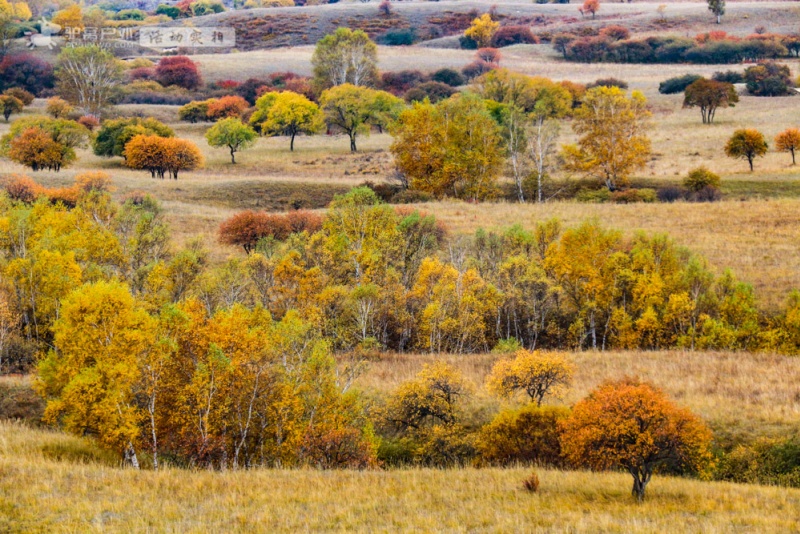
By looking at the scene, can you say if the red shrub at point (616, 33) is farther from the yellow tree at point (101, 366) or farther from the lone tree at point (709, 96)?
the yellow tree at point (101, 366)

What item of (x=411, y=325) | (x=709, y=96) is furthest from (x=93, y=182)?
(x=709, y=96)

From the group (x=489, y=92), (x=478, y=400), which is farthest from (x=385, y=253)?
(x=489, y=92)

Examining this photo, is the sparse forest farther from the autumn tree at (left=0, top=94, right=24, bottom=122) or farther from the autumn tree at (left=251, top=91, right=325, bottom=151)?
the autumn tree at (left=0, top=94, right=24, bottom=122)

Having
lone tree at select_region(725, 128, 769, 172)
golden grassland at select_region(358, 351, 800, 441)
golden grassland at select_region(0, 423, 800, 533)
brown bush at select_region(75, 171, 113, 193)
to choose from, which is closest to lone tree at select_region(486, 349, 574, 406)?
golden grassland at select_region(358, 351, 800, 441)

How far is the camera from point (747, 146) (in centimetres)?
7856

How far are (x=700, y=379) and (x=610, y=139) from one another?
47450 mm

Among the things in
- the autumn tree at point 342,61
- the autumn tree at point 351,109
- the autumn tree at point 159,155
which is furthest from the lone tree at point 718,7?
the autumn tree at point 159,155

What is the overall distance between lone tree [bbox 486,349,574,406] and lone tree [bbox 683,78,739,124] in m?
80.4

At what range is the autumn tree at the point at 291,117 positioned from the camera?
357 feet

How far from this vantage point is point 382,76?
153625 mm

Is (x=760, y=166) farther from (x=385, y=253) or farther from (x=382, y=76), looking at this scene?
(x=382, y=76)

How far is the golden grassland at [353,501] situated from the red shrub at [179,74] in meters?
136

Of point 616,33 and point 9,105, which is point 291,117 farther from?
point 616,33

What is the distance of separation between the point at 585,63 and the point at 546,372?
14857 cm
